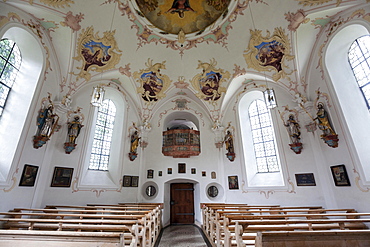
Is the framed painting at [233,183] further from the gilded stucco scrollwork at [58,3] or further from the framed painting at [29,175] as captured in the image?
the gilded stucco scrollwork at [58,3]

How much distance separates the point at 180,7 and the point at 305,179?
10.9m

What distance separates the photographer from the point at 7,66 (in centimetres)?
686

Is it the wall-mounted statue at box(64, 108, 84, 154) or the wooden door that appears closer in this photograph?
the wall-mounted statue at box(64, 108, 84, 154)

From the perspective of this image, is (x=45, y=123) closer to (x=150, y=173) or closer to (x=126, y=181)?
(x=126, y=181)

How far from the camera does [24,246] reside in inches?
92.7

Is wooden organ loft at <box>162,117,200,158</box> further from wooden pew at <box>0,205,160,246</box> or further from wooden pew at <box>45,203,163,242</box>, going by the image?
wooden pew at <box>0,205,160,246</box>

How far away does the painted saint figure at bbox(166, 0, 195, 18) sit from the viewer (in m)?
8.82

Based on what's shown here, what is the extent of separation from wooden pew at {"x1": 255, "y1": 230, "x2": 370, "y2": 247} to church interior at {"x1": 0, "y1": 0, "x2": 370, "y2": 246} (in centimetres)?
483

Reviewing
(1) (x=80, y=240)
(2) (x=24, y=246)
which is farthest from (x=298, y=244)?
(2) (x=24, y=246)

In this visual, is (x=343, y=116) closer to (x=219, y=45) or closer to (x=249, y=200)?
(x=249, y=200)

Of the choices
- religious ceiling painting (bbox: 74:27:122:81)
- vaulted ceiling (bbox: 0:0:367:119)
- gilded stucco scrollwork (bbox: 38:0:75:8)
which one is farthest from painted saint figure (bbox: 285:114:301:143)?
gilded stucco scrollwork (bbox: 38:0:75:8)

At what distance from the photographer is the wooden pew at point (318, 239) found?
2.46m

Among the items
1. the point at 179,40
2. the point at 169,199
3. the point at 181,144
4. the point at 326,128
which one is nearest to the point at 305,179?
the point at 326,128

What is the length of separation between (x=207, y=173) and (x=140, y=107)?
6460 mm
